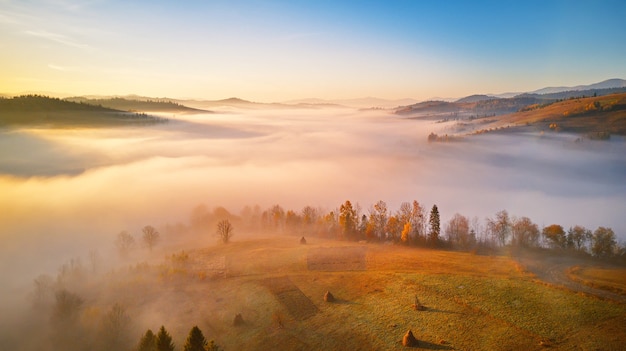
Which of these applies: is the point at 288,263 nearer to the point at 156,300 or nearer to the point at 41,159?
the point at 156,300

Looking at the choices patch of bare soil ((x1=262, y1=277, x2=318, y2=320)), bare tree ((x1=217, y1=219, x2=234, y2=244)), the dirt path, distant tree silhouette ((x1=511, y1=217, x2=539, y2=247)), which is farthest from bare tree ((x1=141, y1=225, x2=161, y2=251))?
distant tree silhouette ((x1=511, y1=217, x2=539, y2=247))

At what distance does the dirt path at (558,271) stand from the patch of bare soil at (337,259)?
31699mm

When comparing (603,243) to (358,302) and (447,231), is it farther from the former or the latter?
(358,302)

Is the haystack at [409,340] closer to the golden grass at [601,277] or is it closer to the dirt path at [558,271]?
the dirt path at [558,271]

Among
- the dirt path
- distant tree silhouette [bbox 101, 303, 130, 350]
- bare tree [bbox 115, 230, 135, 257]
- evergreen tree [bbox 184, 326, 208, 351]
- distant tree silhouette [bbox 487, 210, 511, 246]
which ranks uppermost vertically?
evergreen tree [bbox 184, 326, 208, 351]

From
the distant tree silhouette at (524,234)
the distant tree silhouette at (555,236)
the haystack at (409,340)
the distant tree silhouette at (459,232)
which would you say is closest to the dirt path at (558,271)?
the distant tree silhouette at (524,234)

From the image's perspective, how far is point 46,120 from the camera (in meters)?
192

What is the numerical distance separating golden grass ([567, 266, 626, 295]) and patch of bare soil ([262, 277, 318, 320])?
45.9 metres

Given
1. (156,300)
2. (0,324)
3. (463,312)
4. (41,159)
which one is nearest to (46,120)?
(41,159)

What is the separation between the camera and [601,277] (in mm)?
58562

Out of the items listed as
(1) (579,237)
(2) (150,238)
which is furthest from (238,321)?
(1) (579,237)

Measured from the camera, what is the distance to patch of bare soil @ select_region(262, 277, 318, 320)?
164 feet

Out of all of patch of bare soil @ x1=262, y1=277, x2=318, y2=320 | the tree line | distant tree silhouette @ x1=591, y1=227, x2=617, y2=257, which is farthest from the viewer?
the tree line

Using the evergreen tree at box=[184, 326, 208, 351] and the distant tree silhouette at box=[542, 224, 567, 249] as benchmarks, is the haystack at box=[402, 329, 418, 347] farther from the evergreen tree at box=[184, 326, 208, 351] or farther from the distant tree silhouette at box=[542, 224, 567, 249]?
the distant tree silhouette at box=[542, 224, 567, 249]
